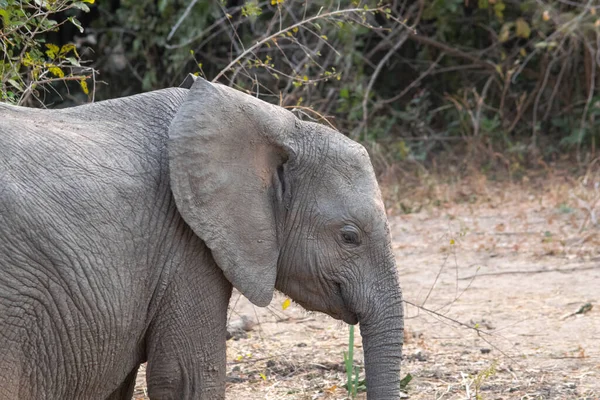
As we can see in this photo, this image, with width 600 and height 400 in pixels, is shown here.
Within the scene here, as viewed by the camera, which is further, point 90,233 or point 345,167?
point 345,167

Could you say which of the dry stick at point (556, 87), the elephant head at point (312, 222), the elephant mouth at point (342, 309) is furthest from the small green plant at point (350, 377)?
the dry stick at point (556, 87)

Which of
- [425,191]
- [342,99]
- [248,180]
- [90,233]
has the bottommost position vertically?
[90,233]

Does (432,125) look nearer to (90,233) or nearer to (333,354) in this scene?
(333,354)

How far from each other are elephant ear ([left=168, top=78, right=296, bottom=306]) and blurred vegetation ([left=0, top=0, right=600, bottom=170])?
703 cm

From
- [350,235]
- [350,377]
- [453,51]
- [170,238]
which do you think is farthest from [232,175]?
[453,51]

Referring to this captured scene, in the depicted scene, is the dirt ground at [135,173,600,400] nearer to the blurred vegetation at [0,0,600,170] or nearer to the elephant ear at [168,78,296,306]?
the elephant ear at [168,78,296,306]

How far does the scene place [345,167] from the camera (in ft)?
13.0

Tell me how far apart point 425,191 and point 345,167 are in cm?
668

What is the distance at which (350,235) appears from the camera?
3.93 meters

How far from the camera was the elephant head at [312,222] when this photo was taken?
149 inches

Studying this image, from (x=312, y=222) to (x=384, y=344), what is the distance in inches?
21.1

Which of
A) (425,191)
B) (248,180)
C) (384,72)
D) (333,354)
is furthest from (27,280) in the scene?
(384,72)

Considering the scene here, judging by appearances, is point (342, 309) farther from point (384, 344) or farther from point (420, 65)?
point (420, 65)

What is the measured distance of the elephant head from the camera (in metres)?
3.78
